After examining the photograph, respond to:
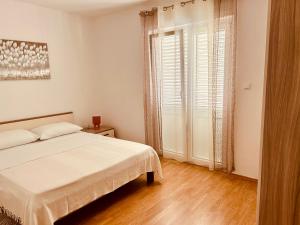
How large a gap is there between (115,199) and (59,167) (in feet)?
2.44

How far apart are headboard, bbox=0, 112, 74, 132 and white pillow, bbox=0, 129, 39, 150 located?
18 centimetres

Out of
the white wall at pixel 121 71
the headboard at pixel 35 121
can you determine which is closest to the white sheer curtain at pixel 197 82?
the white wall at pixel 121 71

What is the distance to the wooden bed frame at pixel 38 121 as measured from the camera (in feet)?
10.4

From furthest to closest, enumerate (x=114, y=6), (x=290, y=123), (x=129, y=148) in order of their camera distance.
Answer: (x=114, y=6) → (x=129, y=148) → (x=290, y=123)

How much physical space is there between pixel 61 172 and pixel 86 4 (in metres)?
2.58

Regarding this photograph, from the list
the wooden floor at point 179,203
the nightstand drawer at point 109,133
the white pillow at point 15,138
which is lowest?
the wooden floor at point 179,203

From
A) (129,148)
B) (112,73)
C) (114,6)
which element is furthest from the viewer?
(112,73)

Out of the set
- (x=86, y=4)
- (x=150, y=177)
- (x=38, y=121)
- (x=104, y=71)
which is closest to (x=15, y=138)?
(x=38, y=121)

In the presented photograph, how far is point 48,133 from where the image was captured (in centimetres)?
328

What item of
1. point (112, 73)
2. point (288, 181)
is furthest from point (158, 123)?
point (288, 181)

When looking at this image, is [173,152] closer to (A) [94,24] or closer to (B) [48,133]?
(B) [48,133]

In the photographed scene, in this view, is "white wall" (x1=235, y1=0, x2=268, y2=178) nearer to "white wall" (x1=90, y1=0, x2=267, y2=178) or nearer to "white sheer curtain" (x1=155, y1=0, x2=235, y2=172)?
"white wall" (x1=90, y1=0, x2=267, y2=178)

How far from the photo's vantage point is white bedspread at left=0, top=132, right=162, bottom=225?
5.98 ft

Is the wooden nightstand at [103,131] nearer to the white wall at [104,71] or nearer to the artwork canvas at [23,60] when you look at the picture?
the white wall at [104,71]
